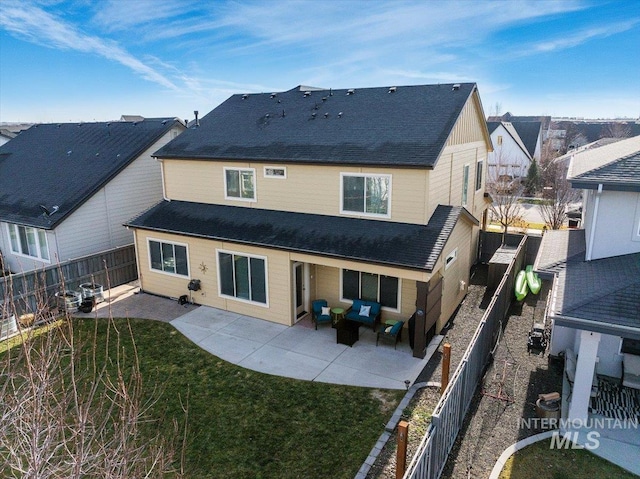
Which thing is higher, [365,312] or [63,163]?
[63,163]

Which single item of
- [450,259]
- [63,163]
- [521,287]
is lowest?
[521,287]

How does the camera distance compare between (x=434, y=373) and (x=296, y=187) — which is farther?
(x=296, y=187)

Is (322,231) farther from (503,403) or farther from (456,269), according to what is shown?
(503,403)

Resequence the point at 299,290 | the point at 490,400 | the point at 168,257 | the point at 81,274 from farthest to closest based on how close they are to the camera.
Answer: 1. the point at 81,274
2. the point at 168,257
3. the point at 299,290
4. the point at 490,400

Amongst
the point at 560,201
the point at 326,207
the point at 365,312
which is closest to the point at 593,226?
the point at 365,312

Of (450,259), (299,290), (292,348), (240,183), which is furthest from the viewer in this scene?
(240,183)

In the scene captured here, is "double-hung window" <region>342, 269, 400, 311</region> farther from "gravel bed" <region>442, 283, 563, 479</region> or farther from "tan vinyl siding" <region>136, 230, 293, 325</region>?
"gravel bed" <region>442, 283, 563, 479</region>
